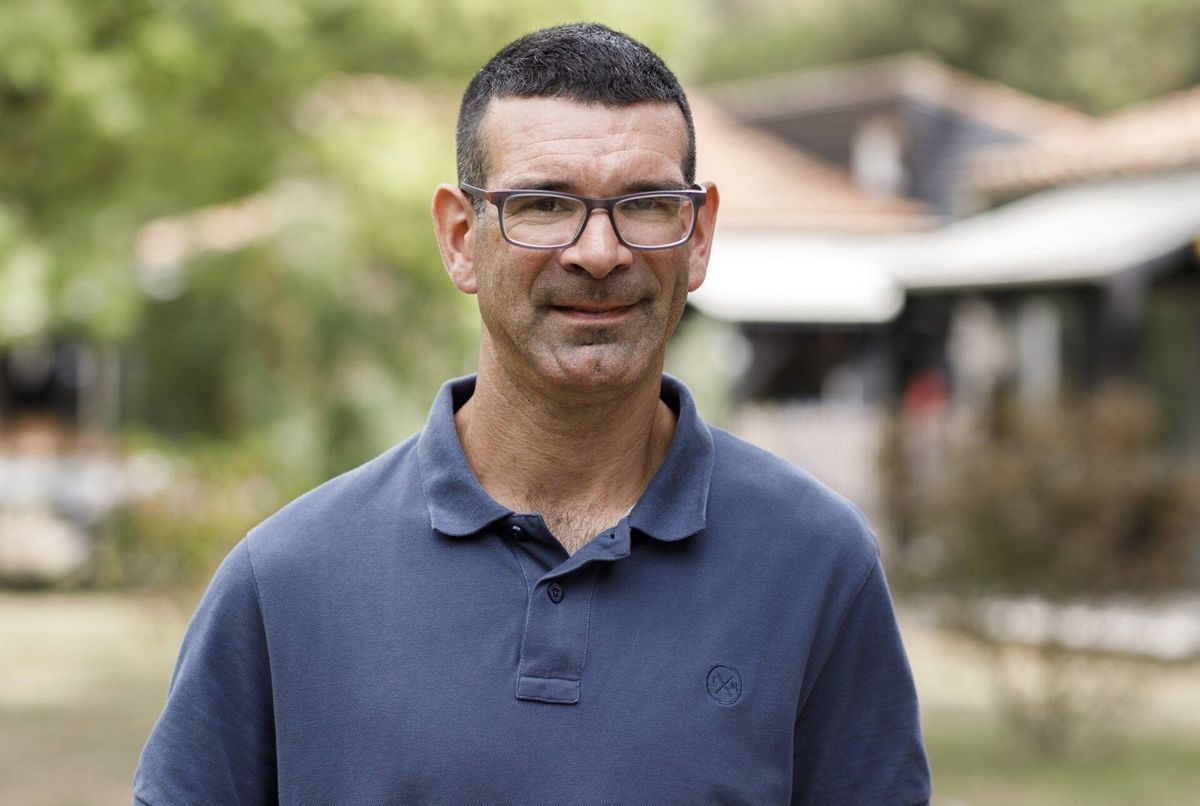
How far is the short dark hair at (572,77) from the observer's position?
2.39 meters

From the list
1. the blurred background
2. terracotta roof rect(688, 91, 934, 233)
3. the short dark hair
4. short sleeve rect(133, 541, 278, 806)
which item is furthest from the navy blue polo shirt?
terracotta roof rect(688, 91, 934, 233)

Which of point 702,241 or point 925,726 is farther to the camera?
point 925,726

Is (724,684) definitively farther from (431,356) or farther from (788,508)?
(431,356)

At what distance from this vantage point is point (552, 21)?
40.2 feet

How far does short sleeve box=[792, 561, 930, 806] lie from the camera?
2484 millimetres

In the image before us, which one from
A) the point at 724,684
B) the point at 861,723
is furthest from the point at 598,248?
the point at 861,723

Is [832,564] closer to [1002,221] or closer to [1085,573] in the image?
[1085,573]

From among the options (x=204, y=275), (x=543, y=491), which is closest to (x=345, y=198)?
(x=204, y=275)

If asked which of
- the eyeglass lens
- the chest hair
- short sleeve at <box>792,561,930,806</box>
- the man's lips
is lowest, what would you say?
short sleeve at <box>792,561,930,806</box>

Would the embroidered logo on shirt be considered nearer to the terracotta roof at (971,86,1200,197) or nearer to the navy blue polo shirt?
the navy blue polo shirt

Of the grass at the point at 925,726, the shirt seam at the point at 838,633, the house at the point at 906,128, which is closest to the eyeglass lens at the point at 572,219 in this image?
the shirt seam at the point at 838,633

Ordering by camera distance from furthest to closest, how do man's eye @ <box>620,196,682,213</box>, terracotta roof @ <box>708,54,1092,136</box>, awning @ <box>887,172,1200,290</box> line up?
1. terracotta roof @ <box>708,54,1092,136</box>
2. awning @ <box>887,172,1200,290</box>
3. man's eye @ <box>620,196,682,213</box>

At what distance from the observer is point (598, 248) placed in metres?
2.33

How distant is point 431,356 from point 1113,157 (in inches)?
298
